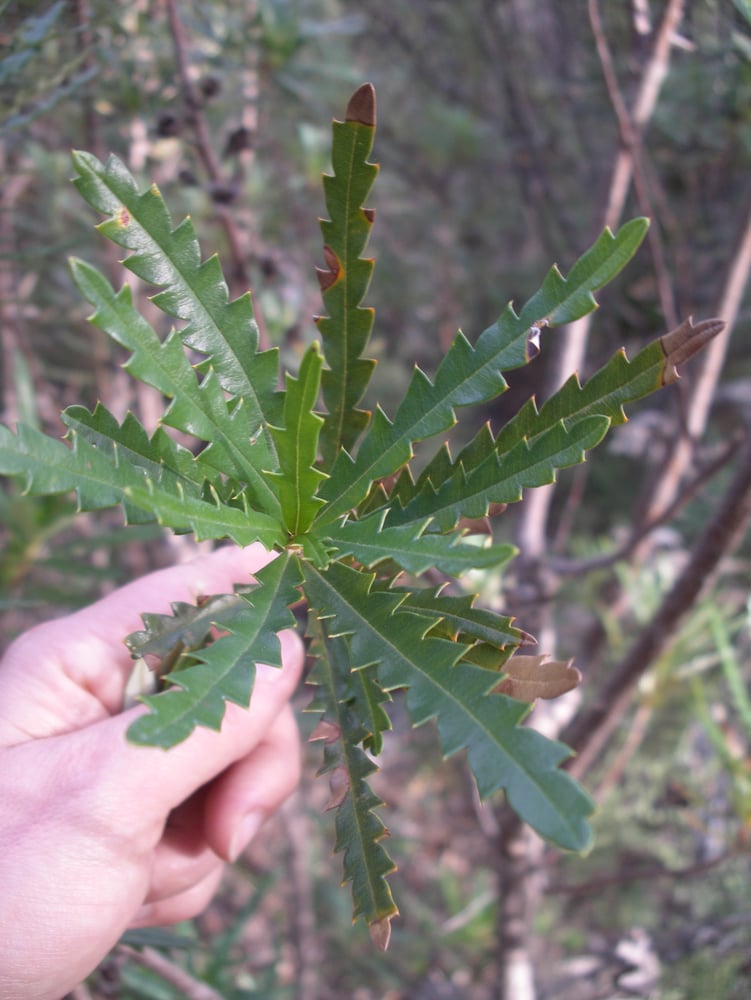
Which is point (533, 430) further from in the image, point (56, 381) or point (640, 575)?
point (56, 381)

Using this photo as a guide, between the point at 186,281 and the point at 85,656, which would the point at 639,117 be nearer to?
the point at 186,281

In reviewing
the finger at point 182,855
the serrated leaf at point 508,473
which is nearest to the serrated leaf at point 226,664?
the serrated leaf at point 508,473

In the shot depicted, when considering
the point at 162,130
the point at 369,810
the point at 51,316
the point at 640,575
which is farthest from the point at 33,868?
the point at 51,316

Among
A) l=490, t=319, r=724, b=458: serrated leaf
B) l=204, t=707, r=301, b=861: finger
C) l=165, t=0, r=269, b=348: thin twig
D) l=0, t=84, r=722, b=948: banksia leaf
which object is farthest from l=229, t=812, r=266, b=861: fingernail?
l=165, t=0, r=269, b=348: thin twig

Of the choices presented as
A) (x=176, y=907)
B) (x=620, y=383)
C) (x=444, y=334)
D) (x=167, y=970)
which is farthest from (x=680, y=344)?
(x=444, y=334)

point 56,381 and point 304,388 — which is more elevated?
point 304,388
